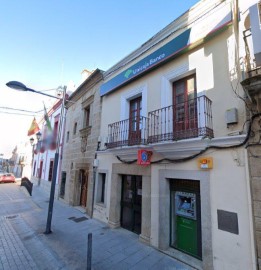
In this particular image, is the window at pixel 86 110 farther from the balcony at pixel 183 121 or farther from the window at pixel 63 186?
the balcony at pixel 183 121

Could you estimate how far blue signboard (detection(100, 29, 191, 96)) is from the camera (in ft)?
16.5

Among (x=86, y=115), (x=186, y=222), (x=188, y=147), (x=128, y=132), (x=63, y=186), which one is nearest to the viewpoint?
(x=188, y=147)

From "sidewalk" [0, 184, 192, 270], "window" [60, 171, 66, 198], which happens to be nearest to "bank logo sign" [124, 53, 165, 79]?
"sidewalk" [0, 184, 192, 270]

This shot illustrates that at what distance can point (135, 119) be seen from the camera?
22.0 feet

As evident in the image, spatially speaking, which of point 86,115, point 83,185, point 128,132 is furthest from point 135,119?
point 83,185

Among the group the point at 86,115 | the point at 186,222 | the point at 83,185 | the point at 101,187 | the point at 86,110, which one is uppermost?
the point at 86,110

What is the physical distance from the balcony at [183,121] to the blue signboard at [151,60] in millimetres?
1497

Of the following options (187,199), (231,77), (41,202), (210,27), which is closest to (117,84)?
(210,27)

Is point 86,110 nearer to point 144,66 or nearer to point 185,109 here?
point 144,66

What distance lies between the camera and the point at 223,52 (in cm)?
425

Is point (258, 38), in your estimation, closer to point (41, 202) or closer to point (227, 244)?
point (227, 244)

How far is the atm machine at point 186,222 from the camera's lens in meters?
4.54

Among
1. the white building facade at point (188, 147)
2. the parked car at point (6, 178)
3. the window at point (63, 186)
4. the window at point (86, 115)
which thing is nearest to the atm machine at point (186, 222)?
the white building facade at point (188, 147)

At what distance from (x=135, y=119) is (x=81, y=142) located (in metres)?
4.22
